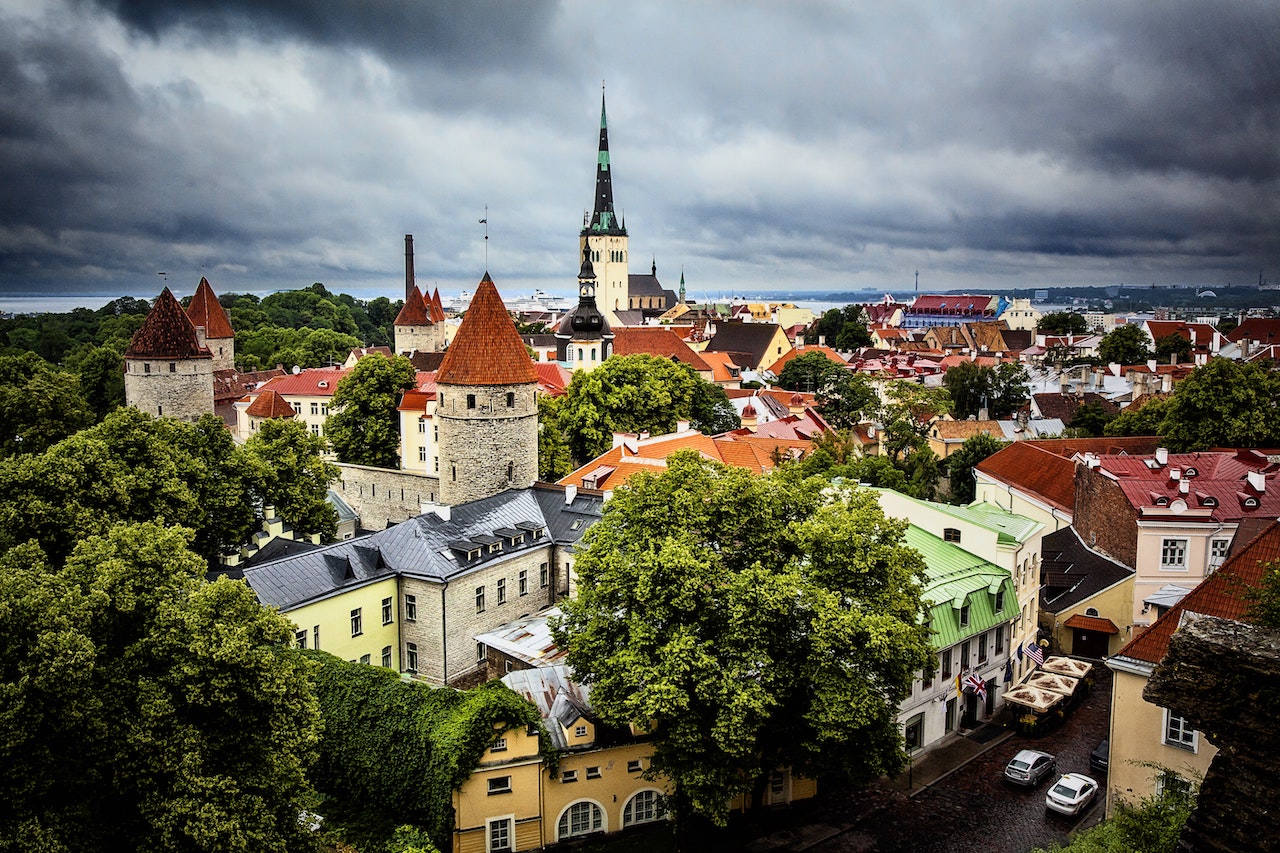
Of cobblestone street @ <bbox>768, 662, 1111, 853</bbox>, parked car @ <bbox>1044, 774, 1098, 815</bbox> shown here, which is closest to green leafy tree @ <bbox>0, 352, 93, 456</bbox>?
cobblestone street @ <bbox>768, 662, 1111, 853</bbox>

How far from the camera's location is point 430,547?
2912 centimetres

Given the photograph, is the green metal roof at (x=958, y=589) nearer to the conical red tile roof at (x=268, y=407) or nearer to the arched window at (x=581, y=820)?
the arched window at (x=581, y=820)

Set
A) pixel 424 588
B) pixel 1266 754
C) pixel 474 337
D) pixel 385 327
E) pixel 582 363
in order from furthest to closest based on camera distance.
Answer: pixel 385 327, pixel 582 363, pixel 474 337, pixel 424 588, pixel 1266 754

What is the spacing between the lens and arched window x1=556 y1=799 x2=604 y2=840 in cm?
2131

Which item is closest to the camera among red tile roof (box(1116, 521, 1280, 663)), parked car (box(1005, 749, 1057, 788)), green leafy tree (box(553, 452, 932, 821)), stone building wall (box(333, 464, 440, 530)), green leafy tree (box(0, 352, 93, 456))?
green leafy tree (box(553, 452, 932, 821))

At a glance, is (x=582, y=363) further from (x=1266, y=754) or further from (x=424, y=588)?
(x=1266, y=754)

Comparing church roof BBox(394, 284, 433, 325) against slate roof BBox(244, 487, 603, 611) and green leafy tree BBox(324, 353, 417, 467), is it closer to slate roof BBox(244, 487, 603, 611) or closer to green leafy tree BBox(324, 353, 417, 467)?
green leafy tree BBox(324, 353, 417, 467)

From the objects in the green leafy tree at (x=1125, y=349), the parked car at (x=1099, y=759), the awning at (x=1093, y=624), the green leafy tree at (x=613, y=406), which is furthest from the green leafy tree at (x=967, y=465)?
the green leafy tree at (x=1125, y=349)

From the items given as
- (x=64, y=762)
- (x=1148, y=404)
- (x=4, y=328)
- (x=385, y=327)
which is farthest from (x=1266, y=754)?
(x=385, y=327)

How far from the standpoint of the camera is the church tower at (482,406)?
115 ft

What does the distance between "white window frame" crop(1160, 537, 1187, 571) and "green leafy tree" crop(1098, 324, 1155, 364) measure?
203ft

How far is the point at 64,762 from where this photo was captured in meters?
14.7

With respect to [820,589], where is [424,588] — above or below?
below

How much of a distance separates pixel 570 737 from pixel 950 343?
388 ft
